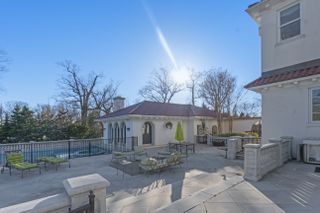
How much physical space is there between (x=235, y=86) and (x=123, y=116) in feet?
44.7

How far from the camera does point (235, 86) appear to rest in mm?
24422

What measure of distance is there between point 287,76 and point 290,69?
0.73 m

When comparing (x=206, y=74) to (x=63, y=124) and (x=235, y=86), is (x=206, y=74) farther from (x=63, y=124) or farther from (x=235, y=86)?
(x=63, y=124)

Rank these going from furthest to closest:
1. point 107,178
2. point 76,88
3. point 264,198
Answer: point 76,88 → point 107,178 → point 264,198

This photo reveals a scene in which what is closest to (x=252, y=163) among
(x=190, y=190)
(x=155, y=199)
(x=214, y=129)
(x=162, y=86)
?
(x=190, y=190)

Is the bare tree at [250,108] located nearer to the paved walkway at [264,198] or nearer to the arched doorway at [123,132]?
the arched doorway at [123,132]

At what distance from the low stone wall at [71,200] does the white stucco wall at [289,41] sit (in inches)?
392

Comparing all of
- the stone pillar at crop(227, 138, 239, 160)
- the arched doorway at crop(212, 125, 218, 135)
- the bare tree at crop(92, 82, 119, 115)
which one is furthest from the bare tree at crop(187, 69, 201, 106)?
the stone pillar at crop(227, 138, 239, 160)

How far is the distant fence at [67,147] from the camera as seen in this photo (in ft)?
43.1

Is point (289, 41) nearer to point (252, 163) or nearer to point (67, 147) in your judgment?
point (252, 163)

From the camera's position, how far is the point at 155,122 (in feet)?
64.3

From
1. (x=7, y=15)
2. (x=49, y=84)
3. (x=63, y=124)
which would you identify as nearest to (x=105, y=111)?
(x=63, y=124)

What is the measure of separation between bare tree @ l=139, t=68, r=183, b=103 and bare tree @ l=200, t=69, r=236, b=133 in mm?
12077

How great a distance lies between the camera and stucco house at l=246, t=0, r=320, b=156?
28.7ft
